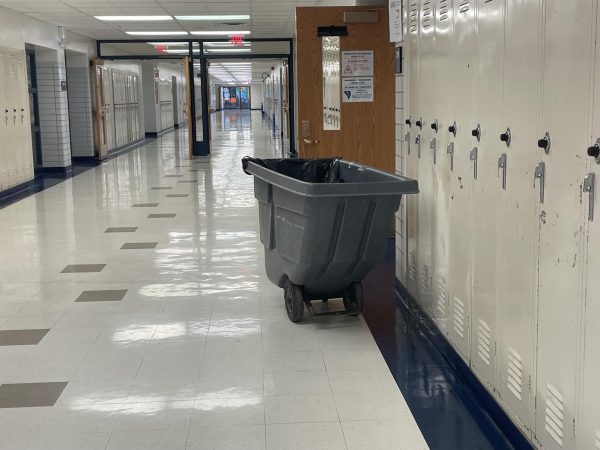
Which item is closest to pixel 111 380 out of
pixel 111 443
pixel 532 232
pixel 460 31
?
pixel 111 443

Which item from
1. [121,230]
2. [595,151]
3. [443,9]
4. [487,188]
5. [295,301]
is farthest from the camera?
[121,230]

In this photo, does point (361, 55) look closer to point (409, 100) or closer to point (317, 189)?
point (409, 100)

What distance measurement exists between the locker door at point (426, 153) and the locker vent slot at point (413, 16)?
15cm

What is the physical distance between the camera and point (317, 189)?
11.3 ft

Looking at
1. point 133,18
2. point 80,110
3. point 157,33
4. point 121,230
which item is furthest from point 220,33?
point 121,230

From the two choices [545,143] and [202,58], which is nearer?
[545,143]

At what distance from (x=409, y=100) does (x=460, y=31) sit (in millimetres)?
1118

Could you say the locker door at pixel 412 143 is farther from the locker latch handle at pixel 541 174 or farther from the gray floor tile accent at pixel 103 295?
the gray floor tile accent at pixel 103 295

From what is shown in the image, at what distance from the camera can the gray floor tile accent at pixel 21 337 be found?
385 cm

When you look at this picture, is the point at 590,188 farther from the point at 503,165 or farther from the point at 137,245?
the point at 137,245

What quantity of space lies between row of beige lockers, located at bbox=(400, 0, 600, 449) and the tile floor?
494mm

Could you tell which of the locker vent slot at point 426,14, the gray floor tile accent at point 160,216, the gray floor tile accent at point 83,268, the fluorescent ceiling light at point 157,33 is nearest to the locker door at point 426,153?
the locker vent slot at point 426,14

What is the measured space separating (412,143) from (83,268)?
9.26 ft

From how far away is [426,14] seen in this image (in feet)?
12.4
